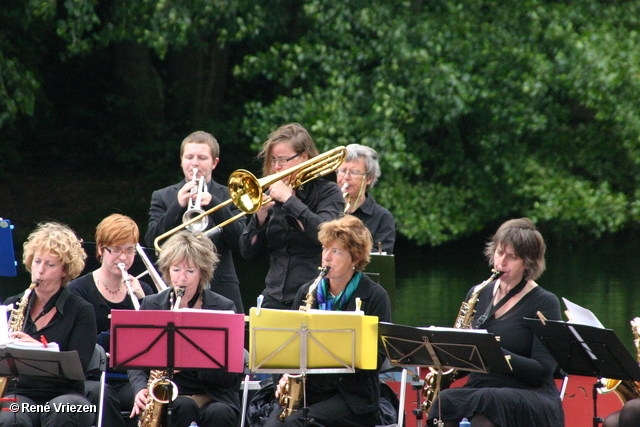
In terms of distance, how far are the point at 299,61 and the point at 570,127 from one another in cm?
430

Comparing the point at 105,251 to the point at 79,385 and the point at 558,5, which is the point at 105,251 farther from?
the point at 558,5

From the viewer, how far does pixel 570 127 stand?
42.8 ft

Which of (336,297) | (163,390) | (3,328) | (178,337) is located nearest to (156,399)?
(163,390)

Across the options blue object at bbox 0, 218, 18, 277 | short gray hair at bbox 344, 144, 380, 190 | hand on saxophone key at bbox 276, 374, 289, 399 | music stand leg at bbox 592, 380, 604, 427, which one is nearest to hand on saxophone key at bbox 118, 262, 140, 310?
blue object at bbox 0, 218, 18, 277

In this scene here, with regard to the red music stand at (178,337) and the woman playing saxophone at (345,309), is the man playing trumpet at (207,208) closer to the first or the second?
the woman playing saxophone at (345,309)

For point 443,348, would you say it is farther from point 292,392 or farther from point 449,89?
point 449,89

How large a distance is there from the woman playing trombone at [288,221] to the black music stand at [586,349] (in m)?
1.26

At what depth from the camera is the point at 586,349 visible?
3785 mm

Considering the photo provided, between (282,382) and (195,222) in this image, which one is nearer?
(282,382)

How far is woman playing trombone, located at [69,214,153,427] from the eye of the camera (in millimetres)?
4523

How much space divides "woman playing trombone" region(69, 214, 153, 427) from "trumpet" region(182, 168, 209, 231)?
44 centimetres

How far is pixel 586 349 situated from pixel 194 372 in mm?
1854

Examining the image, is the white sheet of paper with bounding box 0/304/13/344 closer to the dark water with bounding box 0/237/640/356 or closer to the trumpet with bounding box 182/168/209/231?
the trumpet with bounding box 182/168/209/231

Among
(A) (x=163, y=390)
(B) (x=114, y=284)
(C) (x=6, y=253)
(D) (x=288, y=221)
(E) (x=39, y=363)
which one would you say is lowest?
(A) (x=163, y=390)
